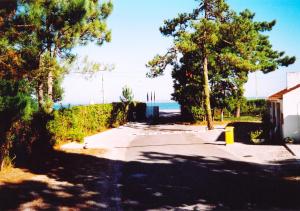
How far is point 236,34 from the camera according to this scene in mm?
25688

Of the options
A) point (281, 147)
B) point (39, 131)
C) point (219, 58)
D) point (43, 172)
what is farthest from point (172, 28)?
point (43, 172)

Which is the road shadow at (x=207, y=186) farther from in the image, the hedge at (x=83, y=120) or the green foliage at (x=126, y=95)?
the green foliage at (x=126, y=95)

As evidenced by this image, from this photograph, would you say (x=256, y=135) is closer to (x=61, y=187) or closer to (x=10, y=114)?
(x=61, y=187)

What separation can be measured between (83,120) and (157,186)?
53.3 feet

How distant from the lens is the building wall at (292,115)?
60.8 ft

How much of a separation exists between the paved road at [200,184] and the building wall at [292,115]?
15.9ft

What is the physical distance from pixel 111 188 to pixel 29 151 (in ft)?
19.2

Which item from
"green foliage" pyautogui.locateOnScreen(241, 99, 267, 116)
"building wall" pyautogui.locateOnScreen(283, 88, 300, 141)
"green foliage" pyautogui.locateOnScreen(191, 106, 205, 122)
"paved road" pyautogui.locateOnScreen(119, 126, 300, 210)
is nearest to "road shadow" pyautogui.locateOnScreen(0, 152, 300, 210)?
"paved road" pyautogui.locateOnScreen(119, 126, 300, 210)

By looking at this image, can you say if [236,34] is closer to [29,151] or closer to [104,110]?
[104,110]

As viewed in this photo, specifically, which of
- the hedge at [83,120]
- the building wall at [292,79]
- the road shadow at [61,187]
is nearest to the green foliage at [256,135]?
the building wall at [292,79]

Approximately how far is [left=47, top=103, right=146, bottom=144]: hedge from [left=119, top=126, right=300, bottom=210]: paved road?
5680 millimetres

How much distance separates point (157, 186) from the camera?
417 inches

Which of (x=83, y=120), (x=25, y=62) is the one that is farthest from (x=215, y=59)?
(x=25, y=62)

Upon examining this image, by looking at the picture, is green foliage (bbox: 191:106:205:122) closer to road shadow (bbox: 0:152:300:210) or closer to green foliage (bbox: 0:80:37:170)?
road shadow (bbox: 0:152:300:210)
